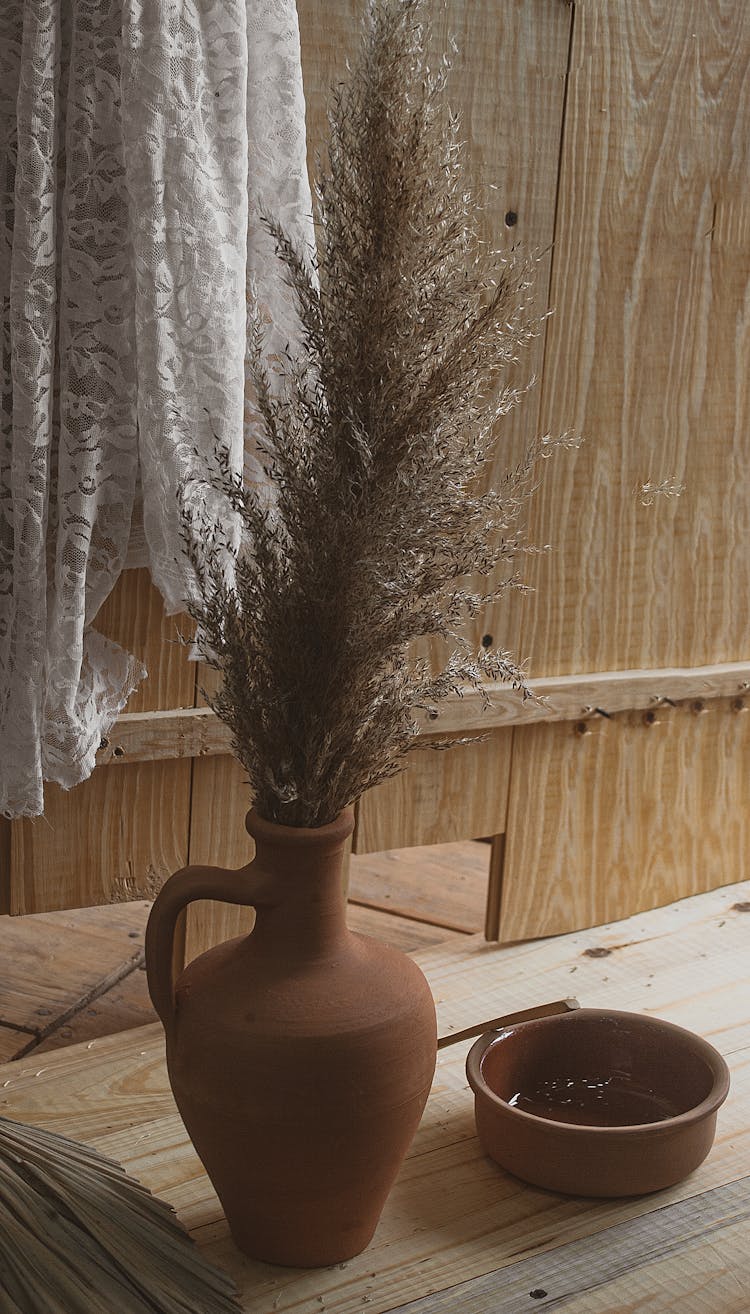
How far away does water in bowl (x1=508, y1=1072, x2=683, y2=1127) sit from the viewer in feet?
4.51

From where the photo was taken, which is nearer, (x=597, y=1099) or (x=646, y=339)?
(x=597, y=1099)

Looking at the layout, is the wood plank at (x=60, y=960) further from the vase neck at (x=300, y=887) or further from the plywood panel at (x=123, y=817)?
the vase neck at (x=300, y=887)

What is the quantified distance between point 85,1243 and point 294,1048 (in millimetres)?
243

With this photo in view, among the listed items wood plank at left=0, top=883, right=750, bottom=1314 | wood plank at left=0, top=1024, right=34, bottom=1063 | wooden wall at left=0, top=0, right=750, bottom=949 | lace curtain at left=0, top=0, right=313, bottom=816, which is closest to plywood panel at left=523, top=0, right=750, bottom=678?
wooden wall at left=0, top=0, right=750, bottom=949

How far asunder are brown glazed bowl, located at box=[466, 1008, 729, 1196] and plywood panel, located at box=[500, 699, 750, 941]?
1.42 ft

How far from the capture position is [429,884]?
230 centimetres

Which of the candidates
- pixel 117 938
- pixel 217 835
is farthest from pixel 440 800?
pixel 117 938

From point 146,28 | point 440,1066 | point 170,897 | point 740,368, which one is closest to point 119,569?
point 170,897

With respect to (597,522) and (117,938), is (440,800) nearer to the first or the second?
(597,522)

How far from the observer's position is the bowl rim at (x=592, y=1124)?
125 cm

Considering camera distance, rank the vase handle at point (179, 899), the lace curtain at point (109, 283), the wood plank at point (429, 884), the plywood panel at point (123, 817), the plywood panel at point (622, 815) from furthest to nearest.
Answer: the wood plank at point (429, 884), the plywood panel at point (622, 815), the plywood panel at point (123, 817), the lace curtain at point (109, 283), the vase handle at point (179, 899)

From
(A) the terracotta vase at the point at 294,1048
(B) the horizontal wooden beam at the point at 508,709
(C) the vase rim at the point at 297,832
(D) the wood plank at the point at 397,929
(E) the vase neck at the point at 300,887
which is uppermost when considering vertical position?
(B) the horizontal wooden beam at the point at 508,709

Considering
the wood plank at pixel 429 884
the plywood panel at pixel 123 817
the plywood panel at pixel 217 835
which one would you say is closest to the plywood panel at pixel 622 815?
the wood plank at pixel 429 884

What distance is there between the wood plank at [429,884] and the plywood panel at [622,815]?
257 millimetres
